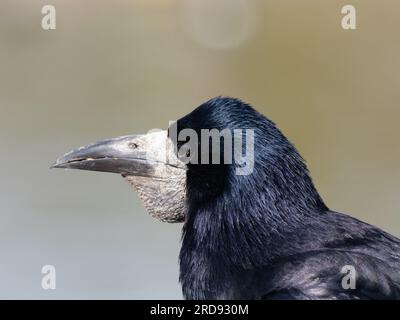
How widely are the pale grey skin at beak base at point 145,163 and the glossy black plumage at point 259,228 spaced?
0.36ft

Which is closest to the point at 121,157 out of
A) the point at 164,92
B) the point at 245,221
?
the point at 245,221

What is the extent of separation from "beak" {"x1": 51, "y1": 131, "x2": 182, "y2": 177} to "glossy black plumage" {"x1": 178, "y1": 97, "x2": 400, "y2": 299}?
0.57 ft

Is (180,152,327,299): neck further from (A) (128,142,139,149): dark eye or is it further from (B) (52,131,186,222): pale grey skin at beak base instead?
(A) (128,142,139,149): dark eye

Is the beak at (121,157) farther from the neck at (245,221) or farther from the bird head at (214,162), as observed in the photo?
the neck at (245,221)

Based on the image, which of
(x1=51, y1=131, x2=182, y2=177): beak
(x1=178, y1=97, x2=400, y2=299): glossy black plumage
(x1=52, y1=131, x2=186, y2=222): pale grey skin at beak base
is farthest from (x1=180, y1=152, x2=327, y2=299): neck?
(x1=51, y1=131, x2=182, y2=177): beak

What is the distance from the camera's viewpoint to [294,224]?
399 centimetres

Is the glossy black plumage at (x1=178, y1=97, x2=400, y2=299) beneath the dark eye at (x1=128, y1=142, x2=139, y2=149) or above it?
beneath

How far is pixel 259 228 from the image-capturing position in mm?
3992

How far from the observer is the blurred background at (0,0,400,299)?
847 centimetres

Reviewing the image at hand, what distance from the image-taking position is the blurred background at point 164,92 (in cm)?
847

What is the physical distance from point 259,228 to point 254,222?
0.03 m

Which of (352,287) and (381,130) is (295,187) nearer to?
(352,287)

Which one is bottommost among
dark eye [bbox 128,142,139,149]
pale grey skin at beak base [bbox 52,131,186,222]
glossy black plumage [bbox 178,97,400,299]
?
glossy black plumage [bbox 178,97,400,299]

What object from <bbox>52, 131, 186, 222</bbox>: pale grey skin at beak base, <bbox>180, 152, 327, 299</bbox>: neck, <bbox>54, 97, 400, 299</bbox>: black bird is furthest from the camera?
<bbox>52, 131, 186, 222</bbox>: pale grey skin at beak base
